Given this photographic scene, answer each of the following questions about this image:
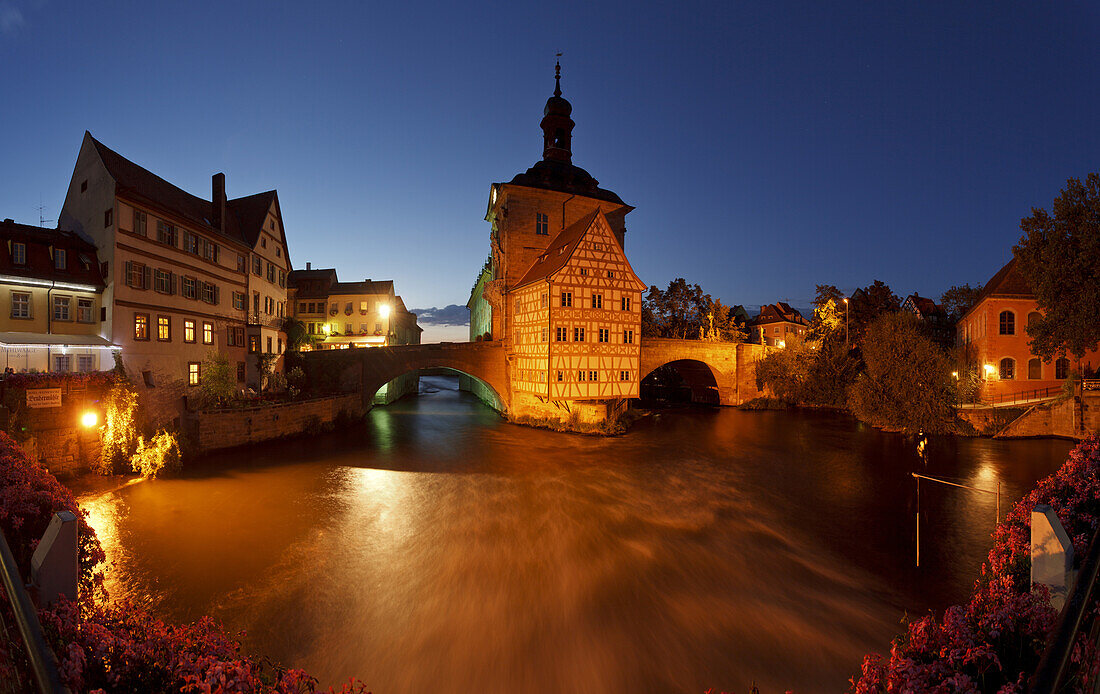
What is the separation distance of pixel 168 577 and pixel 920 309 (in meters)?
68.1

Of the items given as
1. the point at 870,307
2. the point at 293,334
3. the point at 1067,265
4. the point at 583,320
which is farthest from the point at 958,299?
the point at 293,334

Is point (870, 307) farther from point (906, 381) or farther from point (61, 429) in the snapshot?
point (61, 429)

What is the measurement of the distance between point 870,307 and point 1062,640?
50858mm

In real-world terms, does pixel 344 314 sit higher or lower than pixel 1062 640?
higher

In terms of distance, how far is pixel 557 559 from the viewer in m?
12.4

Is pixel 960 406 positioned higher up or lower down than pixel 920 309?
lower down

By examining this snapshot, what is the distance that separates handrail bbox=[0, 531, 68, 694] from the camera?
1.93 m

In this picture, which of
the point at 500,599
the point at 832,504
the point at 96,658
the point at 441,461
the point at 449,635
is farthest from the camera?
the point at 441,461

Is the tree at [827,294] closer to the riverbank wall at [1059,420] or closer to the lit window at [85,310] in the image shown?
the riverbank wall at [1059,420]

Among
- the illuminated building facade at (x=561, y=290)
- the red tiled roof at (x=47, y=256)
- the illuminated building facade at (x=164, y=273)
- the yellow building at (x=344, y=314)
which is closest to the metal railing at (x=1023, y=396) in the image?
the illuminated building facade at (x=561, y=290)

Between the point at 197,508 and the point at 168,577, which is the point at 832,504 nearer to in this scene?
the point at 168,577

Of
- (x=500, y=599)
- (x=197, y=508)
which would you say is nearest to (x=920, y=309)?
(x=500, y=599)

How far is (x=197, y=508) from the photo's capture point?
15.3 meters

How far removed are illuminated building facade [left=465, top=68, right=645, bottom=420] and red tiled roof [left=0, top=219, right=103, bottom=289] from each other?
20369 millimetres
